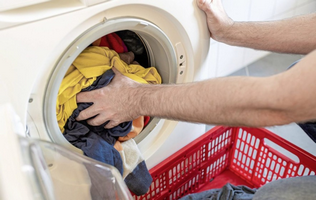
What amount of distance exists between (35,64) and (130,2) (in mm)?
249

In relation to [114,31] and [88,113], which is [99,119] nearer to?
[88,113]

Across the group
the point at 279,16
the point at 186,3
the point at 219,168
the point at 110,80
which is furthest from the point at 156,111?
the point at 279,16

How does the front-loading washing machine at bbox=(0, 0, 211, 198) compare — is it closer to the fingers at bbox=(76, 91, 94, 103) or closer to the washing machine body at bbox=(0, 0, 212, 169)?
the washing machine body at bbox=(0, 0, 212, 169)

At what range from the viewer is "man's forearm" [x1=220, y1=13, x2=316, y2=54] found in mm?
893

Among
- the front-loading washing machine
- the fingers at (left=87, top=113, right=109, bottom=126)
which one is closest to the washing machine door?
the front-loading washing machine

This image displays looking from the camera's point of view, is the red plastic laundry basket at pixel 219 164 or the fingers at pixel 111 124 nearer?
the fingers at pixel 111 124

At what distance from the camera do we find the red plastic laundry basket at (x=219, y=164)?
103cm

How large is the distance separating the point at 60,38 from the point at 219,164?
0.88m

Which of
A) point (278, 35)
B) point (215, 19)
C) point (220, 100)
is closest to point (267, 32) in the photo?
point (278, 35)

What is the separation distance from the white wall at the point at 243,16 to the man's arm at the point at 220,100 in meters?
0.71

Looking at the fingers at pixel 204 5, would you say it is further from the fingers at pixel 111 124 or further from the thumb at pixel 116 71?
the fingers at pixel 111 124

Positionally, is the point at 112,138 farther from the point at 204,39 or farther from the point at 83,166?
the point at 204,39

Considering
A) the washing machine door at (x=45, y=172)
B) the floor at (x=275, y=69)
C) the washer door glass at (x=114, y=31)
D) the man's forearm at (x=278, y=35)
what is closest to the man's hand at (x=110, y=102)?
the washer door glass at (x=114, y=31)

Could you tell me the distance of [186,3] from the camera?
78 centimetres
